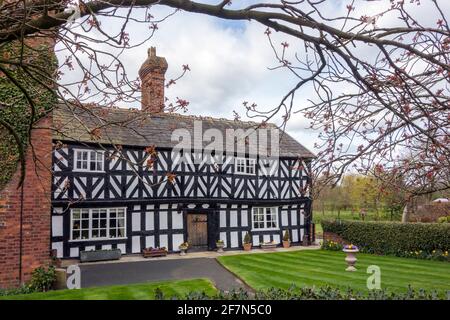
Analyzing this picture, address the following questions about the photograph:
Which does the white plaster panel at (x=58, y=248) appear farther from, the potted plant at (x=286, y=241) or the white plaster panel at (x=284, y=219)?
the white plaster panel at (x=284, y=219)

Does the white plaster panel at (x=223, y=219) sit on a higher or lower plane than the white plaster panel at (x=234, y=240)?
higher

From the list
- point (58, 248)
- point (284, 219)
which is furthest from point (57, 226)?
point (284, 219)

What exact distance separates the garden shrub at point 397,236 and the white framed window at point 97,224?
34.7ft

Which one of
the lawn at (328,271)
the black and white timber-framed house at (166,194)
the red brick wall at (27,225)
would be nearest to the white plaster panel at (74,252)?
the black and white timber-framed house at (166,194)

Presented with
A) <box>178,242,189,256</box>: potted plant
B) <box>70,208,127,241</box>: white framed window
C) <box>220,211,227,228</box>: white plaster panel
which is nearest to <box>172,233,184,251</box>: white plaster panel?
<box>178,242,189,256</box>: potted plant

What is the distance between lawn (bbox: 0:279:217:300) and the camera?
8.22 meters

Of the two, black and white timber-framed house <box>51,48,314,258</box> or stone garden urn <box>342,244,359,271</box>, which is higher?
black and white timber-framed house <box>51,48,314,258</box>

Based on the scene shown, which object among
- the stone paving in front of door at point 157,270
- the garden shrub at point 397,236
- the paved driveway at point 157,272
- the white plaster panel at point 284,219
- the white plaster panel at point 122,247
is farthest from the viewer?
the white plaster panel at point 284,219

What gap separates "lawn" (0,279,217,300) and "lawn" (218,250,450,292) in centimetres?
173

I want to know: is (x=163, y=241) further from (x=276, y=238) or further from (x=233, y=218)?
(x=276, y=238)

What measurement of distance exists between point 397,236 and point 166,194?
10203 mm

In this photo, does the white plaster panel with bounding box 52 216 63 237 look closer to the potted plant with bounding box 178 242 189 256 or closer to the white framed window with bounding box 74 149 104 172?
the white framed window with bounding box 74 149 104 172

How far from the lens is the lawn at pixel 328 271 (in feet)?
33.2
